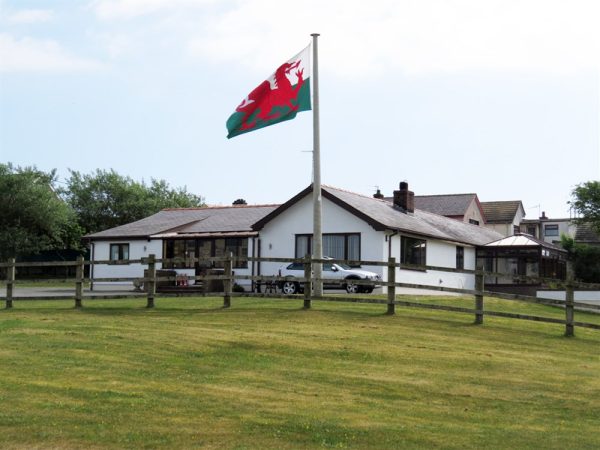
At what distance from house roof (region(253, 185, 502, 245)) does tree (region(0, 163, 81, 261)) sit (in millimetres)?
24717

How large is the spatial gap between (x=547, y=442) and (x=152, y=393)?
489 centimetres

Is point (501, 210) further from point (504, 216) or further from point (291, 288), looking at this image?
point (291, 288)

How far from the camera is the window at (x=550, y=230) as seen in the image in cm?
7625

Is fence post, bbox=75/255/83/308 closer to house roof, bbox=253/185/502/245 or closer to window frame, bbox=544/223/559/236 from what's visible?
house roof, bbox=253/185/502/245

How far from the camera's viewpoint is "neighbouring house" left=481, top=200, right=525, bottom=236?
220 feet

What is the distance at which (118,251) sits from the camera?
45.2 metres

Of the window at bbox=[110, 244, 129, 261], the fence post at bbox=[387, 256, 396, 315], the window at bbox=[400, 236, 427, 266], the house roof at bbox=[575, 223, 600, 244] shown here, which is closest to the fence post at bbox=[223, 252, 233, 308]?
the fence post at bbox=[387, 256, 396, 315]

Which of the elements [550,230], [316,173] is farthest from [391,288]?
[550,230]

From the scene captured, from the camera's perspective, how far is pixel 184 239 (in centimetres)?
4259

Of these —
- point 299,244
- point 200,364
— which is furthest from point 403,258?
point 200,364

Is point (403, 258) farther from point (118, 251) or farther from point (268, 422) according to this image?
point (268, 422)

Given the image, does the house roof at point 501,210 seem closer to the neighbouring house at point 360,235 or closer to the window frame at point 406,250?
the neighbouring house at point 360,235

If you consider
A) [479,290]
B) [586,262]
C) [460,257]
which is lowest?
[479,290]

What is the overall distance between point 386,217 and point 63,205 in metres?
30.9
